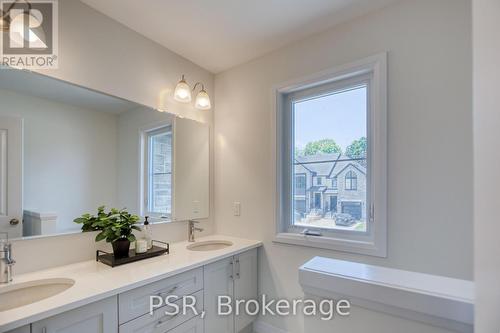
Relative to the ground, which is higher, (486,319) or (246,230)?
(486,319)

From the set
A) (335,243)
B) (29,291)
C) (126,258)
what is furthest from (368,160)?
(29,291)

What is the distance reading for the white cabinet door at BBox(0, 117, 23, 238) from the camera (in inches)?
51.5

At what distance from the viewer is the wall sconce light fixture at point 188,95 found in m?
2.13

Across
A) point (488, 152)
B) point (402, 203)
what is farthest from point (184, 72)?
point (488, 152)

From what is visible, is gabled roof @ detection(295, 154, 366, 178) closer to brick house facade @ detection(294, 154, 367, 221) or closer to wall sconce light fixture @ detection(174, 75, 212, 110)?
brick house facade @ detection(294, 154, 367, 221)

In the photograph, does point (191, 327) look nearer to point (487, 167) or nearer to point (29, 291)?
point (29, 291)

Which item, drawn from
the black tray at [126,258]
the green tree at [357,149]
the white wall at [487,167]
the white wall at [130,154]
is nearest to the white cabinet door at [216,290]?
the black tray at [126,258]

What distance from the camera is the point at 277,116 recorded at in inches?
85.1

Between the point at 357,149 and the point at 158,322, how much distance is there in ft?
5.63

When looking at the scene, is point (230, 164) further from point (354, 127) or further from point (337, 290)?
point (337, 290)

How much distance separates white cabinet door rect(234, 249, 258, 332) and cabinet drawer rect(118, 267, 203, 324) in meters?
0.42

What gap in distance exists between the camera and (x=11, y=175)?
4.39ft

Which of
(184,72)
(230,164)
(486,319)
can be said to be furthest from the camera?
(230,164)

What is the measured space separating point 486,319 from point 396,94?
150 centimetres
